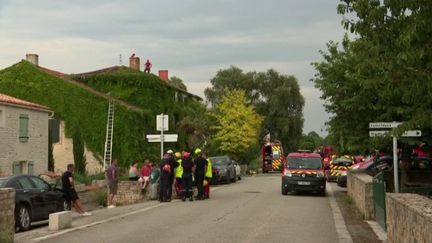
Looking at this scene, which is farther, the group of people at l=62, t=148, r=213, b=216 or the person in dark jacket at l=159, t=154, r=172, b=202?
the person in dark jacket at l=159, t=154, r=172, b=202

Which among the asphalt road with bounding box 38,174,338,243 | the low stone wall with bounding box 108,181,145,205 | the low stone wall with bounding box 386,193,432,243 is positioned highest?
the low stone wall with bounding box 386,193,432,243

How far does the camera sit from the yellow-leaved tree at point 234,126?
59.1m

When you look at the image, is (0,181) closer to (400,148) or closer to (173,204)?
(173,204)

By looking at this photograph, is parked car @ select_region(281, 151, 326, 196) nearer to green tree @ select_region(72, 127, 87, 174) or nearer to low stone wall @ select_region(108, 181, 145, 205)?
low stone wall @ select_region(108, 181, 145, 205)

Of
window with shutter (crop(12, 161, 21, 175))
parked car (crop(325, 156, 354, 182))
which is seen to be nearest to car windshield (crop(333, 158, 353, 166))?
parked car (crop(325, 156, 354, 182))

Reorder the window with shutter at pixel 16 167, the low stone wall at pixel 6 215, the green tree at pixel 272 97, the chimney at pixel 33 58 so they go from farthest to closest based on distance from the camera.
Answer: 1. the green tree at pixel 272 97
2. the chimney at pixel 33 58
3. the window with shutter at pixel 16 167
4. the low stone wall at pixel 6 215

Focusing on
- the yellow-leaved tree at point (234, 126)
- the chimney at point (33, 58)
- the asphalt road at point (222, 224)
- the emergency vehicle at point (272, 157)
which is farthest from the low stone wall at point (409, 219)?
the emergency vehicle at point (272, 157)

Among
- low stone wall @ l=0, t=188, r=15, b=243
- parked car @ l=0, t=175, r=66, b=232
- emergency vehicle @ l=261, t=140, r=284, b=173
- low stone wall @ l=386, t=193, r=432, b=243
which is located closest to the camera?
low stone wall @ l=386, t=193, r=432, b=243

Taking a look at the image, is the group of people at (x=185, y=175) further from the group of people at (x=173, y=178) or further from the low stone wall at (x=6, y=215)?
the low stone wall at (x=6, y=215)

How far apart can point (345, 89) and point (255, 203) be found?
5.16 m

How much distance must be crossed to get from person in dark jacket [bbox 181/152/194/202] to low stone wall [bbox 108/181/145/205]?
5.75 ft

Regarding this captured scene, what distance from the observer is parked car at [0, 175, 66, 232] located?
51.8ft

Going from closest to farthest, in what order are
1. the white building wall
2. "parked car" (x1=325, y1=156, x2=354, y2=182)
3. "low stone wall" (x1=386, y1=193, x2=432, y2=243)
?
"low stone wall" (x1=386, y1=193, x2=432, y2=243)
the white building wall
"parked car" (x1=325, y1=156, x2=354, y2=182)

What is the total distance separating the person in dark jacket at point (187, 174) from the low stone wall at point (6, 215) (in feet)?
34.0
